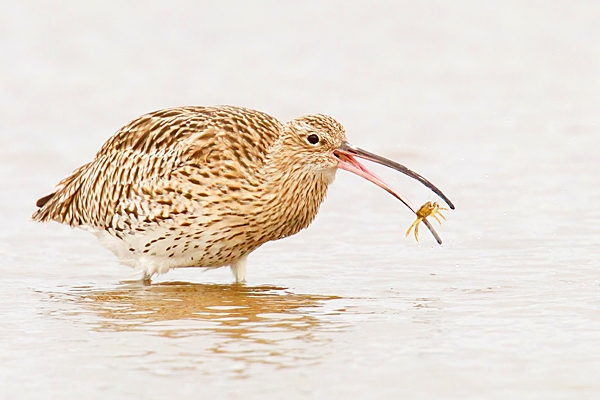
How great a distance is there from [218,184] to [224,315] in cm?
153

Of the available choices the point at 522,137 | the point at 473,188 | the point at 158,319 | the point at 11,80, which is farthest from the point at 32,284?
the point at 11,80

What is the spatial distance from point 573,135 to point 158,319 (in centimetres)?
1056

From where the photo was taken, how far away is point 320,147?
441 inches

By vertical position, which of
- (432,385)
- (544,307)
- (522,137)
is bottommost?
(432,385)

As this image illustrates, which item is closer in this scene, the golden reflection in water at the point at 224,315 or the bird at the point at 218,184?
the golden reflection in water at the point at 224,315

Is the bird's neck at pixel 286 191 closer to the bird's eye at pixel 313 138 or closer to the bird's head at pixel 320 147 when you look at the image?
the bird's head at pixel 320 147

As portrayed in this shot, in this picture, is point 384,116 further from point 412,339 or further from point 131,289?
point 412,339

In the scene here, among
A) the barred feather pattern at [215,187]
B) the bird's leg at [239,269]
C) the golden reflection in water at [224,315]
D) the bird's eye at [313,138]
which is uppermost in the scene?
the bird's eye at [313,138]

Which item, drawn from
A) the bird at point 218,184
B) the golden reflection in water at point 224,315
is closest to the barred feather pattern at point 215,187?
the bird at point 218,184

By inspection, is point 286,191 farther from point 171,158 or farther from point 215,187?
point 171,158

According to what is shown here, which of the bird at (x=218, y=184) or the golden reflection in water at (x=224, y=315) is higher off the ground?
the bird at (x=218, y=184)

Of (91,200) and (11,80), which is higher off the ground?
(11,80)

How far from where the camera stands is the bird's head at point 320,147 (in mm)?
11102

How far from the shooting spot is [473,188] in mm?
16062
